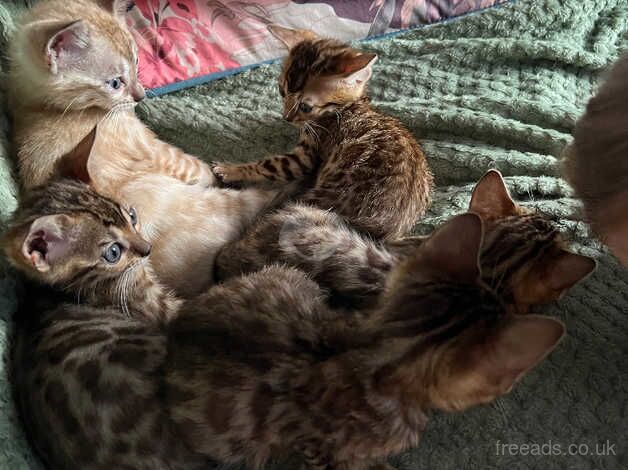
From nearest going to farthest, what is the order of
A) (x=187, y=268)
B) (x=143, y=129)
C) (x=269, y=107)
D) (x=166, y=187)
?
1. (x=187, y=268)
2. (x=166, y=187)
3. (x=143, y=129)
4. (x=269, y=107)

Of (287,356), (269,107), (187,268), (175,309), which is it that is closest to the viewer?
(287,356)

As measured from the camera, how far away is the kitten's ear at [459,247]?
116cm

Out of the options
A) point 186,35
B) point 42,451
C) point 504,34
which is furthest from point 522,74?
point 42,451

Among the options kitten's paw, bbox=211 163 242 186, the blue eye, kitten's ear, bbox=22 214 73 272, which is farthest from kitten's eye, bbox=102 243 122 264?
the blue eye

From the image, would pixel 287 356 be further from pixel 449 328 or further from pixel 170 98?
pixel 170 98

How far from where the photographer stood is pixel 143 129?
207cm

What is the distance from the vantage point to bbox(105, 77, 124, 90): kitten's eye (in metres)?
1.91

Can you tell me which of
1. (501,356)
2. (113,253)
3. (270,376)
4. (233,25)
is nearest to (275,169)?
(113,253)

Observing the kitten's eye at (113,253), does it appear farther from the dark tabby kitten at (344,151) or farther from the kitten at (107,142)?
the dark tabby kitten at (344,151)

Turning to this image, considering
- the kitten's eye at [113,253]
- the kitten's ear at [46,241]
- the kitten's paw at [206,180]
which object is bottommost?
the kitten's paw at [206,180]

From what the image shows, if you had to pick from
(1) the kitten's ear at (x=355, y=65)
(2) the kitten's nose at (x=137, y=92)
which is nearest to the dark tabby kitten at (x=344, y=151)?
(1) the kitten's ear at (x=355, y=65)

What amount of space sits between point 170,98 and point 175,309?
3.37 feet

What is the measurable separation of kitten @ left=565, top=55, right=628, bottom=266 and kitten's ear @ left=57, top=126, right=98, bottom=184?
1.26m

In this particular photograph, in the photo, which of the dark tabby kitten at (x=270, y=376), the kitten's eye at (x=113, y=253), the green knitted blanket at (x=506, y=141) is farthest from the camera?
the kitten's eye at (x=113, y=253)
